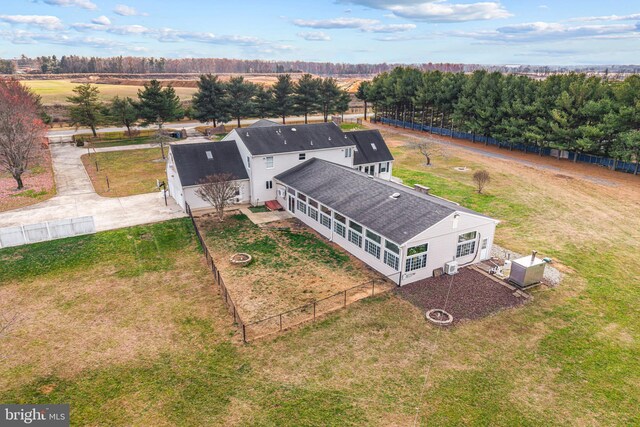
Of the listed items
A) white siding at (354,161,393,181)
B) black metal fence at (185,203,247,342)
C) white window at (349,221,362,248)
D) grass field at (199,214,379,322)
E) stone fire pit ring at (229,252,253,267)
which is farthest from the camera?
white siding at (354,161,393,181)

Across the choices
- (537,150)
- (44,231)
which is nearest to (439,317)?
(44,231)

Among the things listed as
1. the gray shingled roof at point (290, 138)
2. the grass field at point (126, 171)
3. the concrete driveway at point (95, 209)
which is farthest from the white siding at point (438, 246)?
the grass field at point (126, 171)

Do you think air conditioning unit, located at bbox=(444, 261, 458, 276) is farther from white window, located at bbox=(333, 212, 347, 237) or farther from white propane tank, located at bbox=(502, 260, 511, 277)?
white window, located at bbox=(333, 212, 347, 237)

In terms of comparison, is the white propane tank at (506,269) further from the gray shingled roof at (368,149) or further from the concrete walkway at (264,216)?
the gray shingled roof at (368,149)

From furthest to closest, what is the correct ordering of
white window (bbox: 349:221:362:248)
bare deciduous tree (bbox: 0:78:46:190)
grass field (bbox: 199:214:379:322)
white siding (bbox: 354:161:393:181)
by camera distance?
1. white siding (bbox: 354:161:393:181)
2. bare deciduous tree (bbox: 0:78:46:190)
3. white window (bbox: 349:221:362:248)
4. grass field (bbox: 199:214:379:322)

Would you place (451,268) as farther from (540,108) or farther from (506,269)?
(540,108)

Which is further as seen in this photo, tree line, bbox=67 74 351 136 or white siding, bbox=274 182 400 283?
tree line, bbox=67 74 351 136

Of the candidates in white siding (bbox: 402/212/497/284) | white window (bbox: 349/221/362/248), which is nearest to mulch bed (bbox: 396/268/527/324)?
white siding (bbox: 402/212/497/284)
